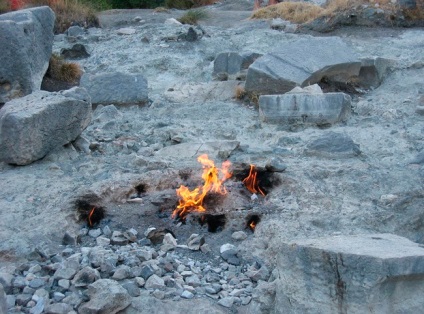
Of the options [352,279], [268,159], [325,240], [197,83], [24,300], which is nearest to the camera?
[352,279]

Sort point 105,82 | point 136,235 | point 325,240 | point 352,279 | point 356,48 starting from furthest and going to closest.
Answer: point 356,48 → point 105,82 → point 136,235 → point 325,240 → point 352,279

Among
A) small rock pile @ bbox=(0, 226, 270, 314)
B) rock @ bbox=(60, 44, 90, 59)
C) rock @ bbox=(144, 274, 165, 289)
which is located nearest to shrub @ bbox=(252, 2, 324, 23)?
rock @ bbox=(60, 44, 90, 59)

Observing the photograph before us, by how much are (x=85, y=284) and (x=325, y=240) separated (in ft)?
4.48

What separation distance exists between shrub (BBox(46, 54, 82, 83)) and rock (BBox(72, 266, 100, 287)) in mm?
5226

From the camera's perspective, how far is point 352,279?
134 inches

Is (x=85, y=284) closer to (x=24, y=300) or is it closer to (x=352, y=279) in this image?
(x=24, y=300)

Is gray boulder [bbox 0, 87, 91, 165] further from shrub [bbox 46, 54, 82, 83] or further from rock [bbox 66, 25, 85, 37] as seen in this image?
rock [bbox 66, 25, 85, 37]

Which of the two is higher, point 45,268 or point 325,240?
point 325,240

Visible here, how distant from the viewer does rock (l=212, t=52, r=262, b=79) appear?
27.6 ft

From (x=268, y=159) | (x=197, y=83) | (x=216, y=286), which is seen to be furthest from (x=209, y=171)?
(x=197, y=83)

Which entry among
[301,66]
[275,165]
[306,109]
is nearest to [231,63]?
[301,66]

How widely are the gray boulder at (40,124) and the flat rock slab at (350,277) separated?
2977 millimetres

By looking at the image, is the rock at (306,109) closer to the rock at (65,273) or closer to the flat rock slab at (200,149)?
the flat rock slab at (200,149)

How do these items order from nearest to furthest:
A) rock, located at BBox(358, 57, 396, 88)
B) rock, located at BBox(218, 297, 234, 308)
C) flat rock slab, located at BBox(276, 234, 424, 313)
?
flat rock slab, located at BBox(276, 234, 424, 313) < rock, located at BBox(218, 297, 234, 308) < rock, located at BBox(358, 57, 396, 88)
